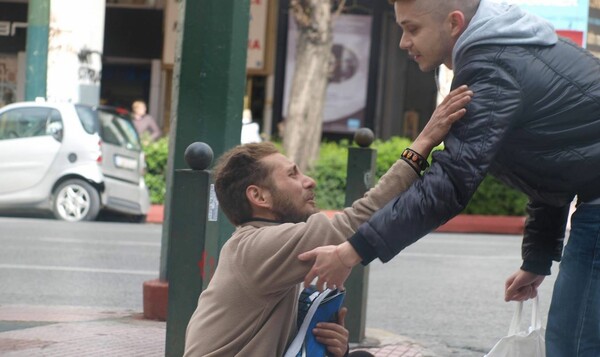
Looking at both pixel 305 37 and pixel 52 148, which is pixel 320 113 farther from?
pixel 52 148

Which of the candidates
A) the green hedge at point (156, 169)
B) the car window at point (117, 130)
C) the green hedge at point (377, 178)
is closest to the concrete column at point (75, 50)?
the green hedge at point (156, 169)

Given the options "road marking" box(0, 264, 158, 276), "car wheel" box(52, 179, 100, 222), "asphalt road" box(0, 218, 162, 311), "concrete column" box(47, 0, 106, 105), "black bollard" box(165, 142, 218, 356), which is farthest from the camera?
"concrete column" box(47, 0, 106, 105)

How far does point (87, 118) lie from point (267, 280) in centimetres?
1388

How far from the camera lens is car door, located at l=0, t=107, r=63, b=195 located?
16578mm

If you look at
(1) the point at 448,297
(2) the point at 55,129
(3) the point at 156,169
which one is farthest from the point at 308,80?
(1) the point at 448,297

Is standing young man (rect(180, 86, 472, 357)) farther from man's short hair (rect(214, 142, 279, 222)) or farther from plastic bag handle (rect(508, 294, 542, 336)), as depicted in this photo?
plastic bag handle (rect(508, 294, 542, 336))

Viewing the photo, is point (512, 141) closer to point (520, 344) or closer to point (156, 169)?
point (520, 344)

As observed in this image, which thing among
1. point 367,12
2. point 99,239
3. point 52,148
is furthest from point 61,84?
point 367,12

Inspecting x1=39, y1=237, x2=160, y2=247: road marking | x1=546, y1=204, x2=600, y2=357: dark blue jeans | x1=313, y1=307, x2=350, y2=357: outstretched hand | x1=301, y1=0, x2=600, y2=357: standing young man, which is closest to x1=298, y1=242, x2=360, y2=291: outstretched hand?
x1=301, y1=0, x2=600, y2=357: standing young man

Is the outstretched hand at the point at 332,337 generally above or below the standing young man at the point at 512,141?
below

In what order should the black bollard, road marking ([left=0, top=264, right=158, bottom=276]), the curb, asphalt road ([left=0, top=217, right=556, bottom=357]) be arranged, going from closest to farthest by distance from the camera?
1. the black bollard
2. asphalt road ([left=0, top=217, right=556, bottom=357])
3. road marking ([left=0, top=264, right=158, bottom=276])
4. the curb

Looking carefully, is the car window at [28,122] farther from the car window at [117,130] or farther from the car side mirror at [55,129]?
the car window at [117,130]

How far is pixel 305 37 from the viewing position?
802 inches

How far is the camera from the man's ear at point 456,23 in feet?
11.0
